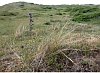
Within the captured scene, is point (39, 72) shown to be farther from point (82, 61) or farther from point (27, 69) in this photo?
point (82, 61)

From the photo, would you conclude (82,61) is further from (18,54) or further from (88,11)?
(88,11)

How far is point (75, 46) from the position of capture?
17.2 feet

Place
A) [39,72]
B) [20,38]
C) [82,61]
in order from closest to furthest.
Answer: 1. [39,72]
2. [82,61]
3. [20,38]

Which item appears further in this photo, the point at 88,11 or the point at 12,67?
the point at 88,11

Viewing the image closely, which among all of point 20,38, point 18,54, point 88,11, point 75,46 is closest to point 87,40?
point 75,46

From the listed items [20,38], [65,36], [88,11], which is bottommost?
[88,11]

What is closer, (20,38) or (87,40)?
(87,40)

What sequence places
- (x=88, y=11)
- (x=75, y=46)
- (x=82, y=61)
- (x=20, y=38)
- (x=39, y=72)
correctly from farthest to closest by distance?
(x=88, y=11)
(x=20, y=38)
(x=75, y=46)
(x=82, y=61)
(x=39, y=72)

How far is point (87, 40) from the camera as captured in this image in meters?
5.46

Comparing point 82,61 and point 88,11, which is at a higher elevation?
point 82,61

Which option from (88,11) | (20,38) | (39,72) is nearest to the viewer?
(39,72)

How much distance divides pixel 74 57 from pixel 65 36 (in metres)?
0.50

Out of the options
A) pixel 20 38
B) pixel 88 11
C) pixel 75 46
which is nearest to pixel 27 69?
pixel 75 46

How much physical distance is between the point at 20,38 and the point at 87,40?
2.44 metres
